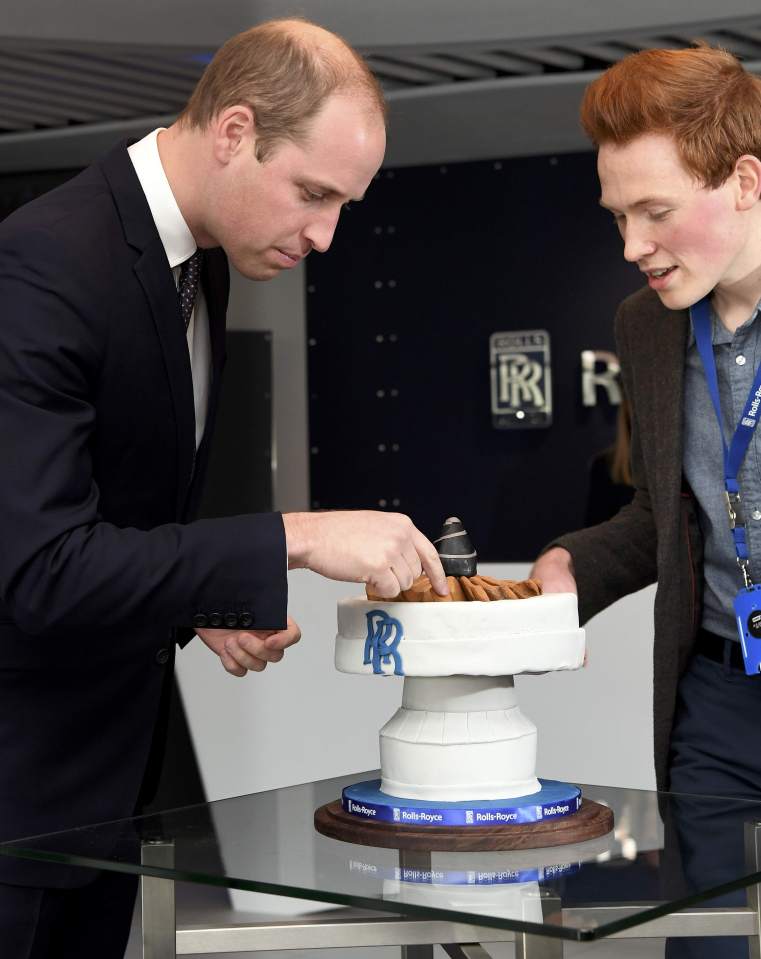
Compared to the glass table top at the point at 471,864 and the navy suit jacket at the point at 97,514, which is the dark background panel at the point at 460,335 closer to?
the navy suit jacket at the point at 97,514

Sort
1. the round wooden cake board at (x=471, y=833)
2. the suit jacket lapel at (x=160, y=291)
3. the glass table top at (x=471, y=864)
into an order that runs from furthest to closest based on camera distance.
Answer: the suit jacket lapel at (x=160, y=291) → the round wooden cake board at (x=471, y=833) → the glass table top at (x=471, y=864)

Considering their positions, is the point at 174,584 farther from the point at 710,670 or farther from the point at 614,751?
the point at 614,751

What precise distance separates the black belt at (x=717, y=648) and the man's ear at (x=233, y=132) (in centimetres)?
94

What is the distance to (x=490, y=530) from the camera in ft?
23.2

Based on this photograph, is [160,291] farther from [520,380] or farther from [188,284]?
[520,380]

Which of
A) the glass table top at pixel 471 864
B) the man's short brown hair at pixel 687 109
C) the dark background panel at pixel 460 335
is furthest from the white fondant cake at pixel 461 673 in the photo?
the dark background panel at pixel 460 335

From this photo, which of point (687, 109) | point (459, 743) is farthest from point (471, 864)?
point (687, 109)

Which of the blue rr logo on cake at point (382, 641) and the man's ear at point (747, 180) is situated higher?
the man's ear at point (747, 180)

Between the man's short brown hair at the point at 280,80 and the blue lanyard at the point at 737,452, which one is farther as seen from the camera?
the blue lanyard at the point at 737,452

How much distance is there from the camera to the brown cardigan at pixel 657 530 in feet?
6.74

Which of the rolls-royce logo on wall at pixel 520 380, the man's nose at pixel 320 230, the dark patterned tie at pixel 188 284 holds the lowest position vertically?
the dark patterned tie at pixel 188 284

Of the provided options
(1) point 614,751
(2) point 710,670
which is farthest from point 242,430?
(2) point 710,670

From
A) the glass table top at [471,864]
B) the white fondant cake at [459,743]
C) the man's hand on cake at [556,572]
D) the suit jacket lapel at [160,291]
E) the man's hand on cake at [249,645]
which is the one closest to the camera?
the glass table top at [471,864]

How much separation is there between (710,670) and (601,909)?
961mm
